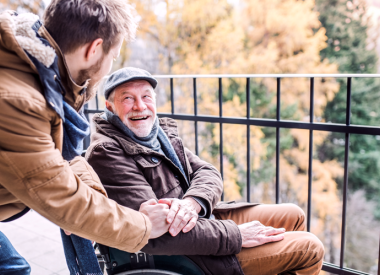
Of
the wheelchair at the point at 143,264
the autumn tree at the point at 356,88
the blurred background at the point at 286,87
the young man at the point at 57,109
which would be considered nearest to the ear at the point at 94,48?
the young man at the point at 57,109

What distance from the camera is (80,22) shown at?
102 centimetres

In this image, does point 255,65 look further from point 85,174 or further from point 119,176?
point 85,174

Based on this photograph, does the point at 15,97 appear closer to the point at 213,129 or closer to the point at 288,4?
the point at 213,129

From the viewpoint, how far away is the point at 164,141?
183 cm

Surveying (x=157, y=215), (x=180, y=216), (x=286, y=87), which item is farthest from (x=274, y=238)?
(x=286, y=87)

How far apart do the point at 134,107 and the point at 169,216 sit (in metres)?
0.63

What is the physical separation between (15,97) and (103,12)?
15.9 inches

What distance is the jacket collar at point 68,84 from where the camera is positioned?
0.99m

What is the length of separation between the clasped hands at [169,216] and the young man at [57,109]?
0.19 meters

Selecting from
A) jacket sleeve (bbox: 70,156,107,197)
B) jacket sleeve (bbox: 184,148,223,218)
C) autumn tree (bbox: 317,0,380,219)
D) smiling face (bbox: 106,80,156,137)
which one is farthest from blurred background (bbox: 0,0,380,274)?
jacket sleeve (bbox: 70,156,107,197)

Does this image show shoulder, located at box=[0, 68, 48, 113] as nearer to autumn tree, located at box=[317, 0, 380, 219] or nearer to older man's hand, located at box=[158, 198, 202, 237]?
older man's hand, located at box=[158, 198, 202, 237]

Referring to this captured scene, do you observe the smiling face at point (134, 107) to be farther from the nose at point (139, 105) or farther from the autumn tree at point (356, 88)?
the autumn tree at point (356, 88)

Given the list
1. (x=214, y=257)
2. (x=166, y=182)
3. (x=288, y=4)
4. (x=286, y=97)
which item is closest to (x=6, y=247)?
(x=166, y=182)

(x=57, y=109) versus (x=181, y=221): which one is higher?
(x=57, y=109)
